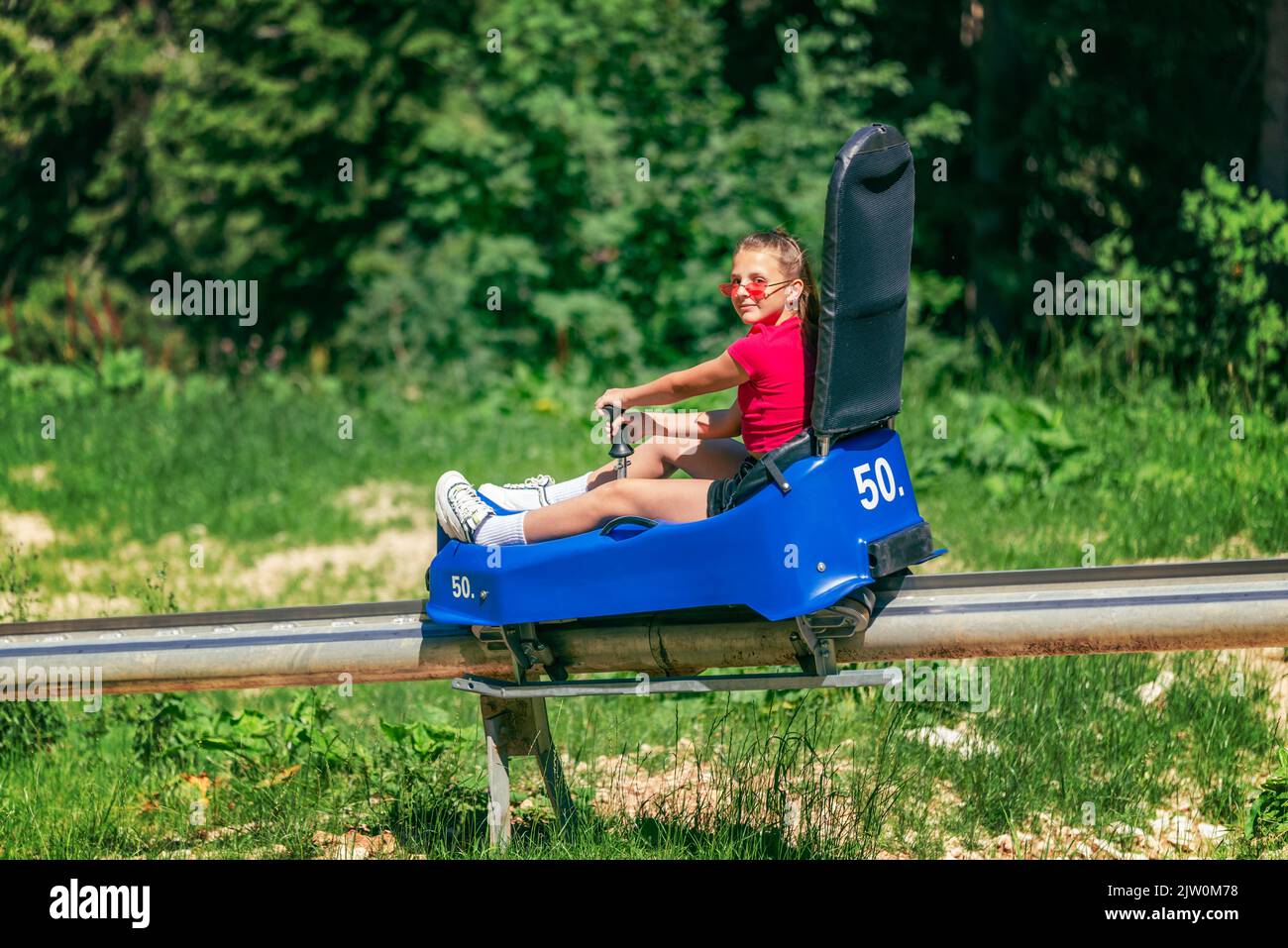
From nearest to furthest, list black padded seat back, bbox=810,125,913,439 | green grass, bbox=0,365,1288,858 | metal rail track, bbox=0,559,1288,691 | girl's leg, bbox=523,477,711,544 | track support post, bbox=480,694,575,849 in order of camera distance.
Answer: black padded seat back, bbox=810,125,913,439
metal rail track, bbox=0,559,1288,691
girl's leg, bbox=523,477,711,544
track support post, bbox=480,694,575,849
green grass, bbox=0,365,1288,858

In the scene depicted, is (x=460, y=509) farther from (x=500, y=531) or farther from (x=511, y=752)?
(x=511, y=752)

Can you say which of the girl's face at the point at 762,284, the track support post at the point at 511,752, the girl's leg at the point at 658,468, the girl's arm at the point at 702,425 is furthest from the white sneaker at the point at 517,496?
the girl's face at the point at 762,284

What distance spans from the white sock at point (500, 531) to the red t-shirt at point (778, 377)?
694 mm

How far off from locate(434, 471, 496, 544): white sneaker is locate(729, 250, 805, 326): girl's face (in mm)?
905

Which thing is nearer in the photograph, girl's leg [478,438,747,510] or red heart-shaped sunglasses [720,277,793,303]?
red heart-shaped sunglasses [720,277,793,303]

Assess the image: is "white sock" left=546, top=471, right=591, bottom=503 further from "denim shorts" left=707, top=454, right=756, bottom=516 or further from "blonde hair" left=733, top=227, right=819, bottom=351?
"blonde hair" left=733, top=227, right=819, bottom=351

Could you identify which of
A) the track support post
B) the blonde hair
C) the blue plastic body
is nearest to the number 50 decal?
the blue plastic body

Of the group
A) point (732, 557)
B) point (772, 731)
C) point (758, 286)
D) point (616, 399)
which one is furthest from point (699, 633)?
point (772, 731)

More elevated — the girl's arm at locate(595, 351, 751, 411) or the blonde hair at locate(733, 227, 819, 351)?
the blonde hair at locate(733, 227, 819, 351)

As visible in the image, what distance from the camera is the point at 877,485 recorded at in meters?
3.87

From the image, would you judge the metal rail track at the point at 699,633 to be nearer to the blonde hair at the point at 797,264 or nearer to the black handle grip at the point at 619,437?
the black handle grip at the point at 619,437

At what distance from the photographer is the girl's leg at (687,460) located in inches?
171

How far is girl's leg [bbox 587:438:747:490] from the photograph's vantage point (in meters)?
4.34

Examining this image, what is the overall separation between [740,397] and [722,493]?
1.02 ft
